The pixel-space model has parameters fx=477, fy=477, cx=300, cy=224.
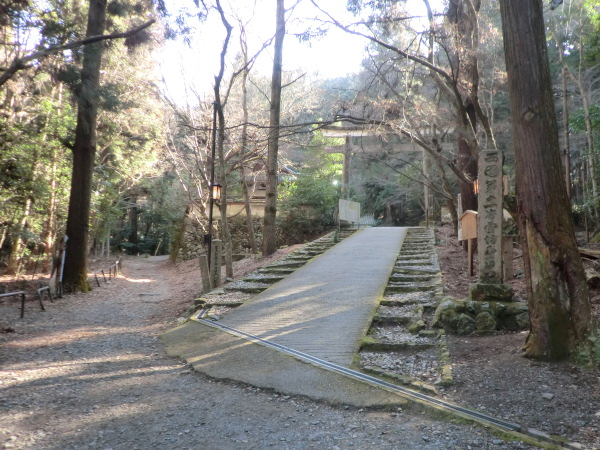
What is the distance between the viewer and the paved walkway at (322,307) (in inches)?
239

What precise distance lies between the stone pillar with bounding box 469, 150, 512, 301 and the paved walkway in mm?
1784

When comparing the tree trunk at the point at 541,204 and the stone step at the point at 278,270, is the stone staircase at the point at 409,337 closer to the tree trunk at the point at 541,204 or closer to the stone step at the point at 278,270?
the tree trunk at the point at 541,204

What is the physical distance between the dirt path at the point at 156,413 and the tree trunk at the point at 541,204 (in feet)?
5.78

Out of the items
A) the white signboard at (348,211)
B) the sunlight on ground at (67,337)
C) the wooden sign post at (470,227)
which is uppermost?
the white signboard at (348,211)

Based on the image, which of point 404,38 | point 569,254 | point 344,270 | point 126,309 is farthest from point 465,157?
point 126,309

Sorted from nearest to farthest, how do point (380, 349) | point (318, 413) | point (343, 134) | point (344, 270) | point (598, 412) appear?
point (598, 412) → point (318, 413) → point (380, 349) → point (344, 270) → point (343, 134)

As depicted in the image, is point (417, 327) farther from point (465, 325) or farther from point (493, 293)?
point (493, 293)

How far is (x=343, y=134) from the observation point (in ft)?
69.7

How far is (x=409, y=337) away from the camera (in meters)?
6.14

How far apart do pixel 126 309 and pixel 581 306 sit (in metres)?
9.65

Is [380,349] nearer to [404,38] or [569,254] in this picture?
[569,254]

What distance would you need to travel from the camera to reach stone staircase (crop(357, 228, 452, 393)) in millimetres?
4832

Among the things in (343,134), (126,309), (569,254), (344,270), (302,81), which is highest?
(302,81)

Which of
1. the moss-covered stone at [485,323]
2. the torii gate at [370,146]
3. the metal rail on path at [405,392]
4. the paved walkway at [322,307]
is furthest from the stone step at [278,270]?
the torii gate at [370,146]
